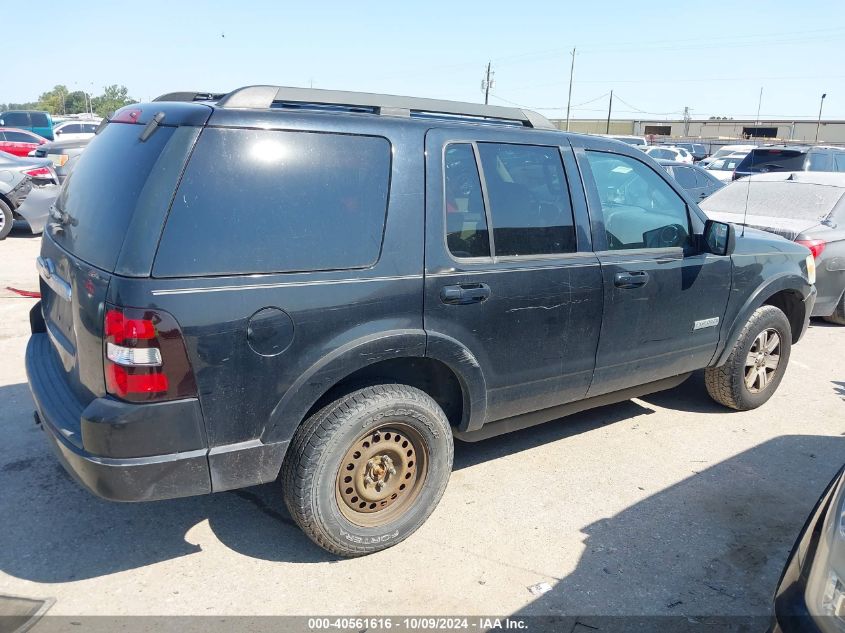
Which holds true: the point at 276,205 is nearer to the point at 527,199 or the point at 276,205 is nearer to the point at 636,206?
the point at 527,199

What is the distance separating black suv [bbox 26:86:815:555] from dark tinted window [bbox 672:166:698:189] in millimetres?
9386

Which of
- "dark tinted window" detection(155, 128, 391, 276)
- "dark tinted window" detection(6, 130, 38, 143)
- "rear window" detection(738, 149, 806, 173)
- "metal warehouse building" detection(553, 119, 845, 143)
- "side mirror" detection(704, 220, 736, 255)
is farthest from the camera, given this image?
"metal warehouse building" detection(553, 119, 845, 143)

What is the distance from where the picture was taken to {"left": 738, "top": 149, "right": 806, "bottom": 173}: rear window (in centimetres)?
1380

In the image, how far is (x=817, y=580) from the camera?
206 centimetres

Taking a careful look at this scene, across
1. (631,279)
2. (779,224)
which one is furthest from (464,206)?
(779,224)

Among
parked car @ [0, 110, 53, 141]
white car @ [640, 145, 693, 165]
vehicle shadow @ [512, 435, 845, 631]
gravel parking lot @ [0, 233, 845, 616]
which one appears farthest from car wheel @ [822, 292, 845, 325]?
parked car @ [0, 110, 53, 141]

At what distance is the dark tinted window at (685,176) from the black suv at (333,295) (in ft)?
30.8

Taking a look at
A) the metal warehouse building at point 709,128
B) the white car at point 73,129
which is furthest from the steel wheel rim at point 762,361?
the metal warehouse building at point 709,128

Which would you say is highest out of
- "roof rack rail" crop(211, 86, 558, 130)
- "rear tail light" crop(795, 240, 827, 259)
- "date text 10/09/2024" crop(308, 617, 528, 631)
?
"roof rack rail" crop(211, 86, 558, 130)

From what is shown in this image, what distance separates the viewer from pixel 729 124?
67.1 m

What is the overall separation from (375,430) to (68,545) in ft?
5.14

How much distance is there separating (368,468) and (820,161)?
14.5 m

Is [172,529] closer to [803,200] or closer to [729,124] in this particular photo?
[803,200]

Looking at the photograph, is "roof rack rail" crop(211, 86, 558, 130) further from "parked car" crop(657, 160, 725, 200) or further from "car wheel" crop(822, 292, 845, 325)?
"parked car" crop(657, 160, 725, 200)
